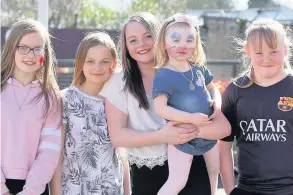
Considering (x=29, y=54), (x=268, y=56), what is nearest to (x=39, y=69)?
(x=29, y=54)

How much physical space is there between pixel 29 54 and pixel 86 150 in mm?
645

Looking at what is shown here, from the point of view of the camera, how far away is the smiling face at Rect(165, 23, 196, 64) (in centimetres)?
313

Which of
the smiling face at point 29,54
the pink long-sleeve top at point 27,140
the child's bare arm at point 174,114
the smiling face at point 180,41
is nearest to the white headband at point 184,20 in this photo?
the smiling face at point 180,41

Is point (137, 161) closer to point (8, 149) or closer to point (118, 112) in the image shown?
point (118, 112)

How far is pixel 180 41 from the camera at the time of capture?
3.13 meters

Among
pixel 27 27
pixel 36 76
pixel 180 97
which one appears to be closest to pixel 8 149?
pixel 36 76

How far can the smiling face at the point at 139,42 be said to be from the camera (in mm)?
3252

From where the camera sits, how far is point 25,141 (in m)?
3.11

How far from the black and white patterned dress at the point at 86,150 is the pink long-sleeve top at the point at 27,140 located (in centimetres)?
12

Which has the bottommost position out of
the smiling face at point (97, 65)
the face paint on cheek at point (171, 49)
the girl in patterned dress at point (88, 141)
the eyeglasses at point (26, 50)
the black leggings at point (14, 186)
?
the black leggings at point (14, 186)

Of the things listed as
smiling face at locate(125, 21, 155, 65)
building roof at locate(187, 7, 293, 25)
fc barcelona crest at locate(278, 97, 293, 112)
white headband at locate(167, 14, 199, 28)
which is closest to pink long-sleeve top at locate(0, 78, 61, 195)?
smiling face at locate(125, 21, 155, 65)

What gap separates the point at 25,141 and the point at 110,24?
487 inches

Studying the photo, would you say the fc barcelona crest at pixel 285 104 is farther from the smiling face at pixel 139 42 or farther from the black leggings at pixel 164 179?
the smiling face at pixel 139 42

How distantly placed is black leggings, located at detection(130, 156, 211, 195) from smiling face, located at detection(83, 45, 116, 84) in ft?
1.89
